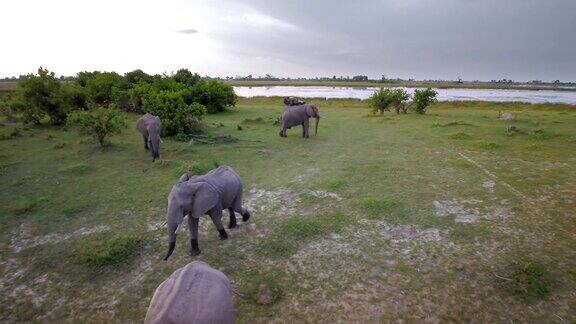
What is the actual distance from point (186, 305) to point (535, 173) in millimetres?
12434

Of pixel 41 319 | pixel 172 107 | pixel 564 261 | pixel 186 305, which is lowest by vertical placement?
pixel 41 319

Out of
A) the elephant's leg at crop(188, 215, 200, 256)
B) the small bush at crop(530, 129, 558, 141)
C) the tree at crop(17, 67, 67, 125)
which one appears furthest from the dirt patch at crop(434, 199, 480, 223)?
the tree at crop(17, 67, 67, 125)

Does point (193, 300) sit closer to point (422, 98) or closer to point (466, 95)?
point (422, 98)

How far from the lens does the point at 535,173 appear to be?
39.6 ft

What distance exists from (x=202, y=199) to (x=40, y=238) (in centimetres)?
431

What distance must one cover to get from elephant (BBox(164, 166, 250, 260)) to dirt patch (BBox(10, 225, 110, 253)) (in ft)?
9.29

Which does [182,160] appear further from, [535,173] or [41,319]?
[535,173]

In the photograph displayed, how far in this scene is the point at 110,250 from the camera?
24.2 ft

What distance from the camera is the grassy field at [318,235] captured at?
237 inches

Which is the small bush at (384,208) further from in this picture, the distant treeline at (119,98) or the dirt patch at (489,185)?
the distant treeline at (119,98)

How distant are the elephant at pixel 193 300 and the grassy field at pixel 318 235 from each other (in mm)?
1546

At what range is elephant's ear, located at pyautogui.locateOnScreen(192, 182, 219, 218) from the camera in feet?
22.6

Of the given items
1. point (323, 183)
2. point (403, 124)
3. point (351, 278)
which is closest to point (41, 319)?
point (351, 278)

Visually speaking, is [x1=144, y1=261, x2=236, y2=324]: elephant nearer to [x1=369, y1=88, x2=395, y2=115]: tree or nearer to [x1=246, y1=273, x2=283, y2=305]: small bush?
[x1=246, y1=273, x2=283, y2=305]: small bush
